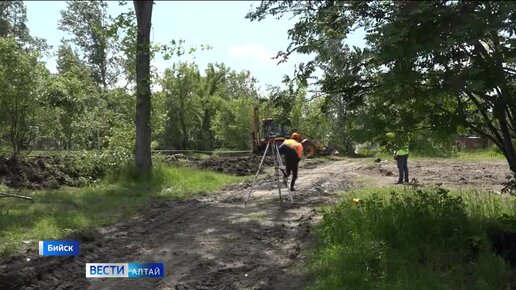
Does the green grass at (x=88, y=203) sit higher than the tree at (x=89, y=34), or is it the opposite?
the tree at (x=89, y=34)

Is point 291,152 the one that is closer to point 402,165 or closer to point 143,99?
point 402,165

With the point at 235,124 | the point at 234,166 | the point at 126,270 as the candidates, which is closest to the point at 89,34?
the point at 235,124

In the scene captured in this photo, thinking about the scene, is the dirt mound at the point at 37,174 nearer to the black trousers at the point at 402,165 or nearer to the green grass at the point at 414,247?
the black trousers at the point at 402,165

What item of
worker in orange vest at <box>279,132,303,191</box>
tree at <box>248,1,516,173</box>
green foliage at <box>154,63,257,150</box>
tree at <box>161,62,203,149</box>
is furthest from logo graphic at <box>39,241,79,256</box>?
tree at <box>161,62,203,149</box>

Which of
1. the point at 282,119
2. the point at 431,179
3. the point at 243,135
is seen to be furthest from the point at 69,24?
the point at 282,119

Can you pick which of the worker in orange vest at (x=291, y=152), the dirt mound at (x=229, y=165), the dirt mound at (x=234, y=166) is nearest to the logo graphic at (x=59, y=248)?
the worker in orange vest at (x=291, y=152)

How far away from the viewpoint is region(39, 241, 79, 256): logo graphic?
820 cm

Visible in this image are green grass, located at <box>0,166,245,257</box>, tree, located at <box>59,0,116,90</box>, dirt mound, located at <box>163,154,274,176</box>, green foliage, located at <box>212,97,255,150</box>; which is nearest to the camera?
green grass, located at <box>0,166,245,257</box>

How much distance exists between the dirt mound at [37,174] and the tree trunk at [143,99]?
6.07 feet

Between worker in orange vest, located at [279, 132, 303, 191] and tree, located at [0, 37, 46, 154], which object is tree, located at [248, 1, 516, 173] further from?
tree, located at [0, 37, 46, 154]

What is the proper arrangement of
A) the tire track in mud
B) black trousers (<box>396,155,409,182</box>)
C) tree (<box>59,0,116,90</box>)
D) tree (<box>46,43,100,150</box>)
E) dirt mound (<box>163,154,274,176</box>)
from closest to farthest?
the tire track in mud → black trousers (<box>396,155,409,182</box>) → tree (<box>46,43,100,150</box>) → dirt mound (<box>163,154,274,176</box>) → tree (<box>59,0,116,90</box>)

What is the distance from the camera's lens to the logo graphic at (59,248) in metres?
8.20

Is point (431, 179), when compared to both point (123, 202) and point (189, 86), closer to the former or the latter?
point (123, 202)

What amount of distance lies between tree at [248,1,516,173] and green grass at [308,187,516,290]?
1.20 m
